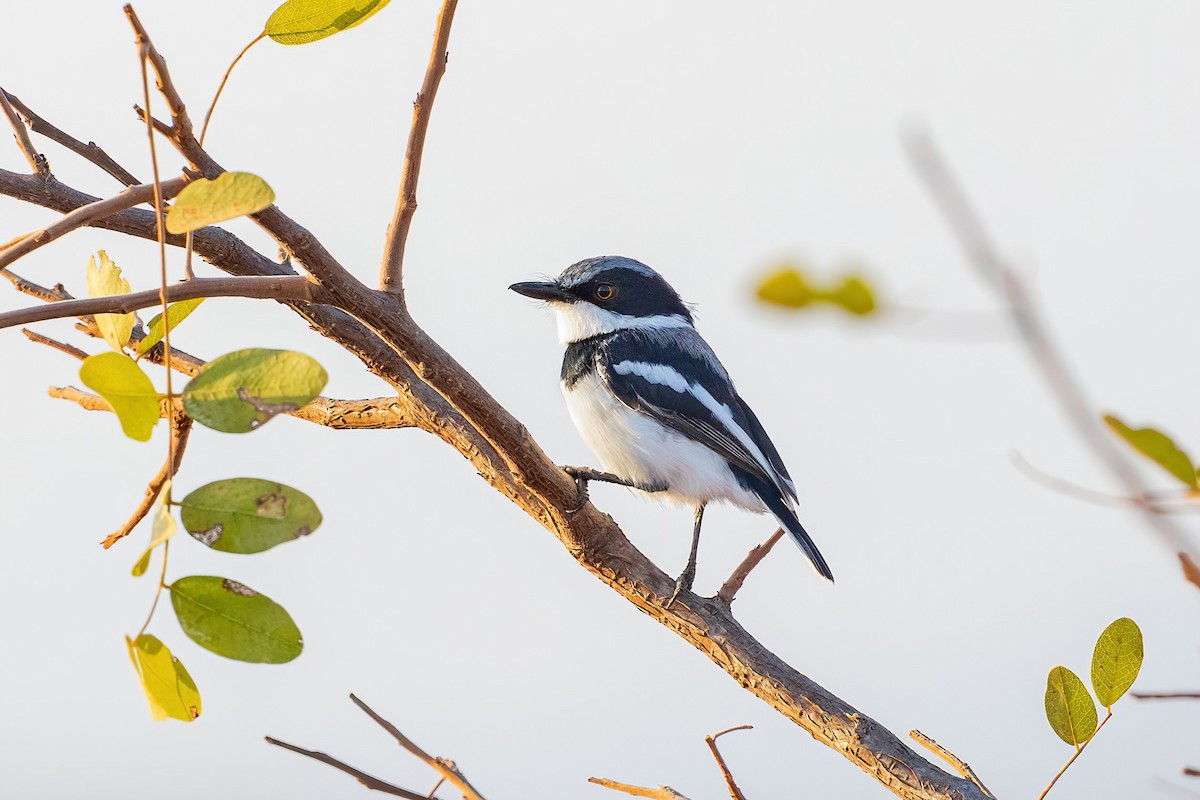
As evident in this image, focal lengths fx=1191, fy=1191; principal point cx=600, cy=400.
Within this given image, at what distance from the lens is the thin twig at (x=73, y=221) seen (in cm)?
123

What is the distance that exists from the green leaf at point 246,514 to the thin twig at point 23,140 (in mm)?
748

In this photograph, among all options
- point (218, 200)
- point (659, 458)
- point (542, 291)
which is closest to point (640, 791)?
point (218, 200)

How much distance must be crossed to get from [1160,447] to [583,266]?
3.74 m

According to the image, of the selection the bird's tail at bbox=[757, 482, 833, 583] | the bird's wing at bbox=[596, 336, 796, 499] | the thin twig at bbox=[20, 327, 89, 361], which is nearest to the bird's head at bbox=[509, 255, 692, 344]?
the bird's wing at bbox=[596, 336, 796, 499]

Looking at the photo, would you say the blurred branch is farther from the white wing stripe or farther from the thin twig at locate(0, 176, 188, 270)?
the white wing stripe

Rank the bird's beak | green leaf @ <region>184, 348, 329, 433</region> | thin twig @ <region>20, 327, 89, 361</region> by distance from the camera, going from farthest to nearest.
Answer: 1. the bird's beak
2. thin twig @ <region>20, 327, 89, 361</region>
3. green leaf @ <region>184, 348, 329, 433</region>

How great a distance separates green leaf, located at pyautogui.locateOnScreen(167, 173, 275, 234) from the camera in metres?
1.14

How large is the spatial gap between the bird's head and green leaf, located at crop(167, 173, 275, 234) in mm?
2952

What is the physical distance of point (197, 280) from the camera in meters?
1.41

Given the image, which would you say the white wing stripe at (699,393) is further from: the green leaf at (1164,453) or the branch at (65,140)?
the green leaf at (1164,453)

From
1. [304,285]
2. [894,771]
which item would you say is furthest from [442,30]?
[894,771]

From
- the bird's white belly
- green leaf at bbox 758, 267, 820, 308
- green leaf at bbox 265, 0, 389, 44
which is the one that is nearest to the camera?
green leaf at bbox 758, 267, 820, 308

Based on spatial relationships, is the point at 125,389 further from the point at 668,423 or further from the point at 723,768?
the point at 668,423

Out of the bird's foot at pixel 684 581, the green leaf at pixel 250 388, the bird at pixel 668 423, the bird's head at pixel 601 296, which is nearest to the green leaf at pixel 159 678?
the green leaf at pixel 250 388
